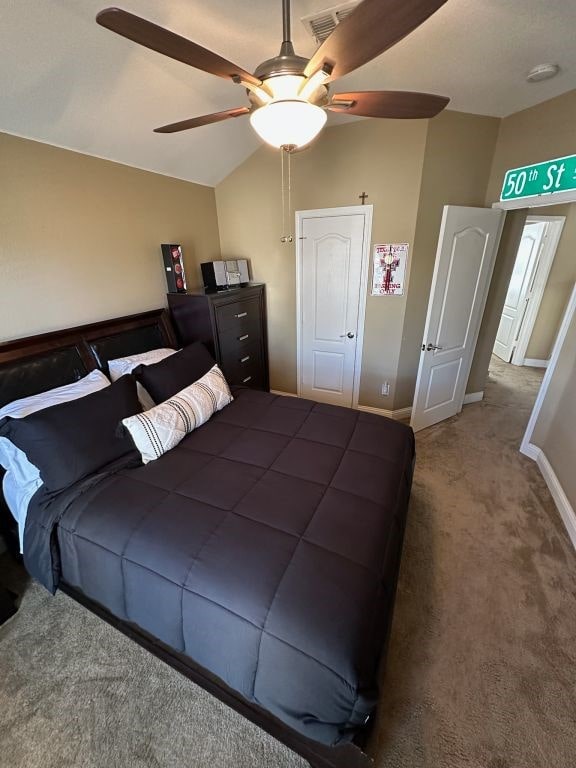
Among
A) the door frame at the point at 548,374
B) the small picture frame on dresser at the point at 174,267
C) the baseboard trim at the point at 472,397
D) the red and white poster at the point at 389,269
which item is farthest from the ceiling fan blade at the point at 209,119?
the baseboard trim at the point at 472,397

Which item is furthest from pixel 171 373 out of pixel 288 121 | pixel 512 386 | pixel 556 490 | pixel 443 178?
pixel 512 386

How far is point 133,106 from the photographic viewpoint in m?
1.90

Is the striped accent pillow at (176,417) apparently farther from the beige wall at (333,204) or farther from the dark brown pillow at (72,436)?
the beige wall at (333,204)

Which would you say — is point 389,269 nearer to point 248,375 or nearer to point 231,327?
point 231,327

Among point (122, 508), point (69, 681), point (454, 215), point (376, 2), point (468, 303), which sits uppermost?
point (376, 2)

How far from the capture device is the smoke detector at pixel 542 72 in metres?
1.83

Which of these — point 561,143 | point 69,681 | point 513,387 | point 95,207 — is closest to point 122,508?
point 69,681

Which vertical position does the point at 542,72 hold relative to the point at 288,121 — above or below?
above

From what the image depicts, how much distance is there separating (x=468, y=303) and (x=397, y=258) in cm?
80

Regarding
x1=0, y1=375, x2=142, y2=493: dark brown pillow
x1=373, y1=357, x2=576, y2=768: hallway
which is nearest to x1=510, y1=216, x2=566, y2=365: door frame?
x1=373, y1=357, x2=576, y2=768: hallway

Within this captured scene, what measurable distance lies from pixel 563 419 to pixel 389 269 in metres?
1.78

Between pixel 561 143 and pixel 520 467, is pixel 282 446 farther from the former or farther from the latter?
pixel 561 143

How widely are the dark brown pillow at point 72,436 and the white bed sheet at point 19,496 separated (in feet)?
0.47

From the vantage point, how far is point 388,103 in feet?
4.26
